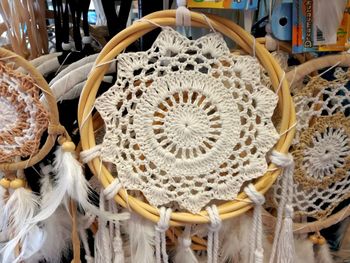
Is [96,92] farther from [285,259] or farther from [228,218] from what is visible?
[285,259]

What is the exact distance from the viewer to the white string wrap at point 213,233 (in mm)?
526

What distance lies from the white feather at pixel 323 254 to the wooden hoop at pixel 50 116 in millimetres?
531

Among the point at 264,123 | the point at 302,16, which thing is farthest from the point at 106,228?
the point at 302,16

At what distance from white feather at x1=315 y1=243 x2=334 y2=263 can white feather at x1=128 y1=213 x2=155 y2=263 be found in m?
0.34

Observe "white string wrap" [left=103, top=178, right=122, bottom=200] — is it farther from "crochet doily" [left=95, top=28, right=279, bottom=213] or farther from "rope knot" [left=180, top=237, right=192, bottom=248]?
"rope knot" [left=180, top=237, right=192, bottom=248]

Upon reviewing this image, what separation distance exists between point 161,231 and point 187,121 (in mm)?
176

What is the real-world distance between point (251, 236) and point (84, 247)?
29 cm

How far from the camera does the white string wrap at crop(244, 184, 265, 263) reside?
0.53m

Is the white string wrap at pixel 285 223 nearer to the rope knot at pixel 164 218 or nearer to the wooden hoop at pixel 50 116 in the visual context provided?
the rope knot at pixel 164 218

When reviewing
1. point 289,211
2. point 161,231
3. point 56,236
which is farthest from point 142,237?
point 289,211

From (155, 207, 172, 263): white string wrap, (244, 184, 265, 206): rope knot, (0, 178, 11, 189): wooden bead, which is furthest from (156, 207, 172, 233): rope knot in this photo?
(0, 178, 11, 189): wooden bead

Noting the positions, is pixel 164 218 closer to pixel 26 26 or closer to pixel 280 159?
pixel 280 159

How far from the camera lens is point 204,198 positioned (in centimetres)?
53

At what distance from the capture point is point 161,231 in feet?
1.77
